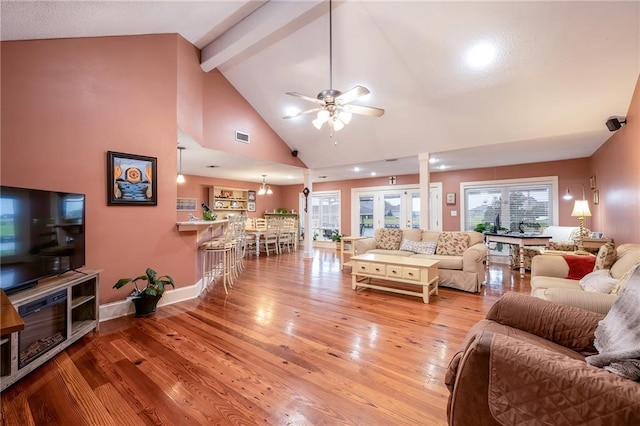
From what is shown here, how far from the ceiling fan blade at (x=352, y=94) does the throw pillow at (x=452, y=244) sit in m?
3.11

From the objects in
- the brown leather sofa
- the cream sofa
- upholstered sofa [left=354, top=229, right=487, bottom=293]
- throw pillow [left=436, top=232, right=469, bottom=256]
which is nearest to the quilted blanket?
the brown leather sofa

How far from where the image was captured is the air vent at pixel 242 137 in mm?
5090

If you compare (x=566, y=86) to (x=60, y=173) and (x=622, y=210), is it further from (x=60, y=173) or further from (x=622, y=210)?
(x=60, y=173)

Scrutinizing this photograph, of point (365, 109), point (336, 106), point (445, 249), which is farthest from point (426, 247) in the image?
point (336, 106)

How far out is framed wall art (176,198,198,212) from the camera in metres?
7.50

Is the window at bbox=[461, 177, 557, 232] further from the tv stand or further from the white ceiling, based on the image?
the tv stand

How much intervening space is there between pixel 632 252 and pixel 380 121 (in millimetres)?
3595

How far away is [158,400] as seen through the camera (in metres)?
1.69

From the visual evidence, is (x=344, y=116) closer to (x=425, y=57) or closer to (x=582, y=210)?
(x=425, y=57)

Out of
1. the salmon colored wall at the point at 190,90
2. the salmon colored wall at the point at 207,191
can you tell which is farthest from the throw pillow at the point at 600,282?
the salmon colored wall at the point at 207,191

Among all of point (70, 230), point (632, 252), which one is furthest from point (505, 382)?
point (70, 230)

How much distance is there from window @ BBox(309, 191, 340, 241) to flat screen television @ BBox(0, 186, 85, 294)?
23.5 feet

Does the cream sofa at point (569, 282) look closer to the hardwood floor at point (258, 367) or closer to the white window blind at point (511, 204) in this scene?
the hardwood floor at point (258, 367)

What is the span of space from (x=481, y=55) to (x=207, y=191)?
7365mm
